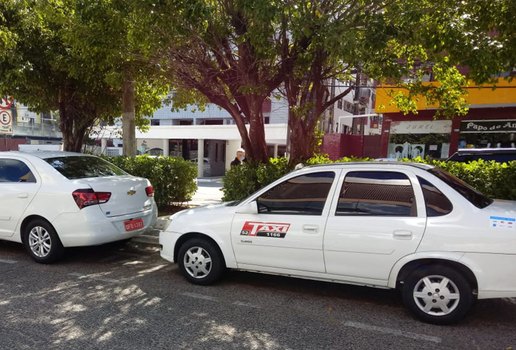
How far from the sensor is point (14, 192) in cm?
617

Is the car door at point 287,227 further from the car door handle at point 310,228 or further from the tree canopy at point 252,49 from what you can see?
the tree canopy at point 252,49

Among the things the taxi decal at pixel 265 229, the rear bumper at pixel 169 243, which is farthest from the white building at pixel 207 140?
the taxi decal at pixel 265 229

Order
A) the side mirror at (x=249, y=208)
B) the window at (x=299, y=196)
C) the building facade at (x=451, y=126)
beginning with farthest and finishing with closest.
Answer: the building facade at (x=451, y=126) → the side mirror at (x=249, y=208) → the window at (x=299, y=196)

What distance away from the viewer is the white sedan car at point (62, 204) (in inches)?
227

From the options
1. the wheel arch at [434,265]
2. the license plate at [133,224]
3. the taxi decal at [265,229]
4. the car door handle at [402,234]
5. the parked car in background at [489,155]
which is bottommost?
the license plate at [133,224]

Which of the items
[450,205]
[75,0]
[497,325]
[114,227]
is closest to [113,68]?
[75,0]

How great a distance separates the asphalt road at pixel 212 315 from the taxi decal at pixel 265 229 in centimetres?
73

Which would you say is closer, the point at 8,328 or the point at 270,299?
the point at 8,328

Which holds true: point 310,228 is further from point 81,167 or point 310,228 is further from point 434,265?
point 81,167

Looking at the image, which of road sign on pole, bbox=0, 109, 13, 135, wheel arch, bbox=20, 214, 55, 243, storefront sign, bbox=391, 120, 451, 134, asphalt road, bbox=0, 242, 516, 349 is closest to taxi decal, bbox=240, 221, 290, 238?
asphalt road, bbox=0, 242, 516, 349

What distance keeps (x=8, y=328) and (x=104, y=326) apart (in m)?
0.87

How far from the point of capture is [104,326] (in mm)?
4035

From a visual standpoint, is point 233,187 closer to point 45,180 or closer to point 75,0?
point 45,180

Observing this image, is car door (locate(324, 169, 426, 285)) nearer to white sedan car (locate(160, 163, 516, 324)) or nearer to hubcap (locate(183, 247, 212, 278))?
white sedan car (locate(160, 163, 516, 324))
